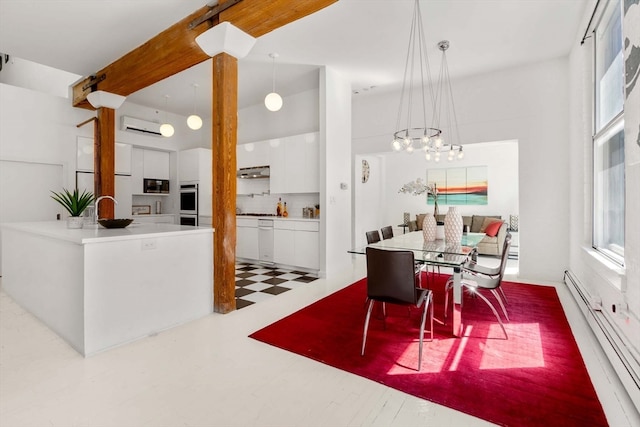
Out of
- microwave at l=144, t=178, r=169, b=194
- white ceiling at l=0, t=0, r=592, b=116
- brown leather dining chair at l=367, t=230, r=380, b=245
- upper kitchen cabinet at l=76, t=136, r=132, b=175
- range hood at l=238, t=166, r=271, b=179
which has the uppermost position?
white ceiling at l=0, t=0, r=592, b=116

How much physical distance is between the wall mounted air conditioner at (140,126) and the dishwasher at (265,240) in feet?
10.1

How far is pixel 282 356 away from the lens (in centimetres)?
239

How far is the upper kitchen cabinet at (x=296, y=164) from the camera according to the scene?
5262mm

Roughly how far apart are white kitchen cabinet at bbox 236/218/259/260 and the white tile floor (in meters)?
3.12

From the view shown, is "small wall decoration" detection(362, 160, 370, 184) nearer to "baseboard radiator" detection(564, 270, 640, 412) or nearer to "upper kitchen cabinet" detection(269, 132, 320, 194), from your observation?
"upper kitchen cabinet" detection(269, 132, 320, 194)

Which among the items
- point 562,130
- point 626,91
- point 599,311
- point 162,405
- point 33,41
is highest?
point 33,41

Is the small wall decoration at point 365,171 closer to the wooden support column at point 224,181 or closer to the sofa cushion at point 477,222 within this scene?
the sofa cushion at point 477,222

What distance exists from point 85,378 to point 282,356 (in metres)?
1.29

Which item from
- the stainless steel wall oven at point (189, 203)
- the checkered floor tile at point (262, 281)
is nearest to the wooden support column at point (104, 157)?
Answer: the stainless steel wall oven at point (189, 203)

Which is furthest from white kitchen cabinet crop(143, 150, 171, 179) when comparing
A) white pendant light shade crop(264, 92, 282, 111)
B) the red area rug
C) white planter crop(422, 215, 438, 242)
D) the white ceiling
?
white planter crop(422, 215, 438, 242)

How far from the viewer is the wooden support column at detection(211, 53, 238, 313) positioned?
3.29 metres

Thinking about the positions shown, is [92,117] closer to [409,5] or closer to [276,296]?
[276,296]

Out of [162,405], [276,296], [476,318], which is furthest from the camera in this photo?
[276,296]

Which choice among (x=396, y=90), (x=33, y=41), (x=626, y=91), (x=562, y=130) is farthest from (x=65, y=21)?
(x=562, y=130)
